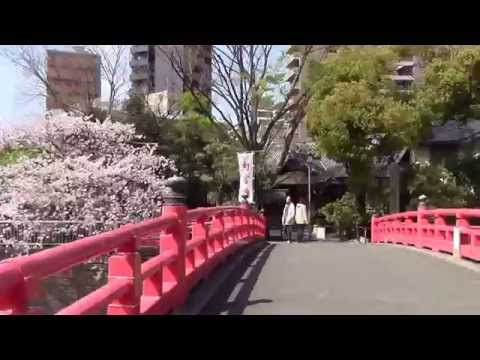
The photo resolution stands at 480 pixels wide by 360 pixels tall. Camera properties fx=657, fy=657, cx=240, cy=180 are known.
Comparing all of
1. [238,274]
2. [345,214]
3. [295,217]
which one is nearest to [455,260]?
[238,274]

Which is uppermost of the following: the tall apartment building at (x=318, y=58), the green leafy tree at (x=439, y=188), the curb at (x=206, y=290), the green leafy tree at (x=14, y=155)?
the tall apartment building at (x=318, y=58)

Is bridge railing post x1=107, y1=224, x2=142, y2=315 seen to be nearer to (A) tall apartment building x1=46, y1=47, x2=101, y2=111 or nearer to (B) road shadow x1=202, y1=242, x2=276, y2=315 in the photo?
(B) road shadow x1=202, y1=242, x2=276, y2=315

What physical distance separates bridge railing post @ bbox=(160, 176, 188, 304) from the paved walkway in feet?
1.19

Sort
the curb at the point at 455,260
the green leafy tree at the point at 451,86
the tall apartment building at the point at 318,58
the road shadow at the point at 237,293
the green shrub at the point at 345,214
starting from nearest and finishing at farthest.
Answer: the road shadow at the point at 237,293 → the curb at the point at 455,260 → the green leafy tree at the point at 451,86 → the tall apartment building at the point at 318,58 → the green shrub at the point at 345,214

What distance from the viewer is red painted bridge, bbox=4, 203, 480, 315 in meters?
3.65

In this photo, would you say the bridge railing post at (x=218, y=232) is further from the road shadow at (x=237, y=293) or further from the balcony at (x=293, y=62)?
the balcony at (x=293, y=62)

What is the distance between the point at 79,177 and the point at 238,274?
10845 mm

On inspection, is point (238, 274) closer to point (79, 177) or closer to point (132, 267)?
point (132, 267)

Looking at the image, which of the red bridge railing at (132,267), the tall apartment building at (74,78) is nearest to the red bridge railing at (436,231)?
the red bridge railing at (132,267)

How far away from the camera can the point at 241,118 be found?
31188 mm

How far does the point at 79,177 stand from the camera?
18.7 meters

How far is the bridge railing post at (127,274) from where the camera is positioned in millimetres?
4438
